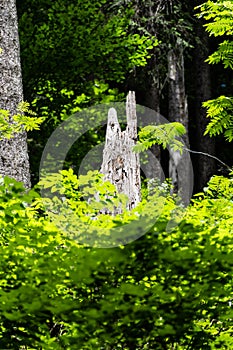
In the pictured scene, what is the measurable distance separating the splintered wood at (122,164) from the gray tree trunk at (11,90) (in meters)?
1.58

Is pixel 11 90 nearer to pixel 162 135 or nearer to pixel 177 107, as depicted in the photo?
pixel 162 135

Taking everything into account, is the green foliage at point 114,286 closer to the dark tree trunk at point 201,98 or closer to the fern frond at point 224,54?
the fern frond at point 224,54

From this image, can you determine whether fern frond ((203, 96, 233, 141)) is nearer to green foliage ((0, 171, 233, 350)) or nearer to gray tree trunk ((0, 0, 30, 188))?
gray tree trunk ((0, 0, 30, 188))

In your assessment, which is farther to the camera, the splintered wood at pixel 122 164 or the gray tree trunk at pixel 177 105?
the gray tree trunk at pixel 177 105

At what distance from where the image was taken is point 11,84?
8508mm

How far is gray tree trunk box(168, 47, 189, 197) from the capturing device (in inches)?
635

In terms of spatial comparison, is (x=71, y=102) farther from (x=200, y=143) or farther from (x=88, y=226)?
(x=88, y=226)

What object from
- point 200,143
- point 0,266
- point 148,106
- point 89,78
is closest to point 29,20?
point 89,78

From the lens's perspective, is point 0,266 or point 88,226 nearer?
point 0,266

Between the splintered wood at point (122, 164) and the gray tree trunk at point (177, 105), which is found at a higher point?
the gray tree trunk at point (177, 105)

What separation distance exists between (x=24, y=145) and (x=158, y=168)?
25.3 ft

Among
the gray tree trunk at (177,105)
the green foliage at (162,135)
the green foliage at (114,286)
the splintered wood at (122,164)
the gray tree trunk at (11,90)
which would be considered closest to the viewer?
the green foliage at (114,286)

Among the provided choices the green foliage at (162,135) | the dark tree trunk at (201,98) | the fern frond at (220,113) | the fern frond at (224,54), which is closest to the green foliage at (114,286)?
the green foliage at (162,135)

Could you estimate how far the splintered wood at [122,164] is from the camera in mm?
6883
